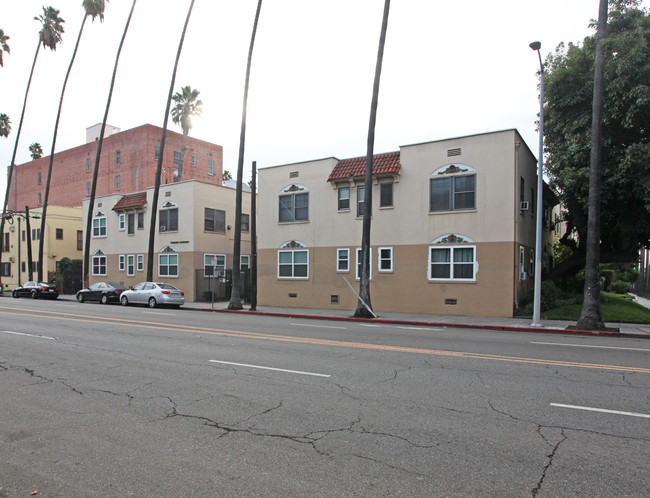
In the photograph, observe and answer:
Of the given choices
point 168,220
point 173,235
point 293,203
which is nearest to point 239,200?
point 293,203

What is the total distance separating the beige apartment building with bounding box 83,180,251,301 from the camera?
3114cm

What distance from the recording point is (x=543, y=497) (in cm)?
361

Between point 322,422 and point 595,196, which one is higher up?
point 595,196

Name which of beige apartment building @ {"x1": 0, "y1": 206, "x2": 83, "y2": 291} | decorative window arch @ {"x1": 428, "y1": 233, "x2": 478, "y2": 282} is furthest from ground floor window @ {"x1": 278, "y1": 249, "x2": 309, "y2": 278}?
beige apartment building @ {"x1": 0, "y1": 206, "x2": 83, "y2": 291}

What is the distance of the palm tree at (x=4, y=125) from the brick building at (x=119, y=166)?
907 cm

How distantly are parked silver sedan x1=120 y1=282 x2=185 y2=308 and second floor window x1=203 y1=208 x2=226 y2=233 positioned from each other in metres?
6.72

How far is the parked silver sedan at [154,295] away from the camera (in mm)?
25344

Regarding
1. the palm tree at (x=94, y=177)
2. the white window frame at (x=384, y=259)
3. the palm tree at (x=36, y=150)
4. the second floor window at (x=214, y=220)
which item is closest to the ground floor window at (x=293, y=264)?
the white window frame at (x=384, y=259)

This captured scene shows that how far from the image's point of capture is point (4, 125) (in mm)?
49156

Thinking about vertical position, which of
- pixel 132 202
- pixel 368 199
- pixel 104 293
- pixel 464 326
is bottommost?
pixel 464 326

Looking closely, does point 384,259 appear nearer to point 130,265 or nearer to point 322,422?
point 322,422

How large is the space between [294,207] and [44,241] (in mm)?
30685

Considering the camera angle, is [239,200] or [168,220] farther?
[168,220]

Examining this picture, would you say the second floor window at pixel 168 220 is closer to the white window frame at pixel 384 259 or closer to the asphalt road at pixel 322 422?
the white window frame at pixel 384 259
